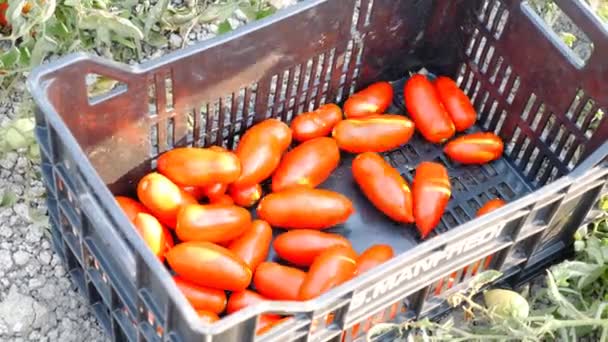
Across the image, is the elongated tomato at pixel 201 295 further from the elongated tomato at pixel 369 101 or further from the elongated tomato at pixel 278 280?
the elongated tomato at pixel 369 101

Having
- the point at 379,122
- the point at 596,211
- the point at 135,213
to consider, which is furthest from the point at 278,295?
the point at 596,211

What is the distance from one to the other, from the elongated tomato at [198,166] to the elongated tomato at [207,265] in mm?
193

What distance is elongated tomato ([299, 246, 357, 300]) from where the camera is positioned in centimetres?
188

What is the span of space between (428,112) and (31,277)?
98cm

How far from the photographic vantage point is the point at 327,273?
189 centimetres

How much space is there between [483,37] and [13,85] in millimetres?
1152

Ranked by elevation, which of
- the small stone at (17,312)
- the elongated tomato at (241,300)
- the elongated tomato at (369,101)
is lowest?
the small stone at (17,312)

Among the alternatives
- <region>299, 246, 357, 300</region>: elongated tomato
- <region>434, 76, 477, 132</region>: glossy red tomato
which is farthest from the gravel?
<region>434, 76, 477, 132</region>: glossy red tomato

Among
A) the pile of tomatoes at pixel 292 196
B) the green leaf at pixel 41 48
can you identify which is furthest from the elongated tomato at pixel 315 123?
the green leaf at pixel 41 48

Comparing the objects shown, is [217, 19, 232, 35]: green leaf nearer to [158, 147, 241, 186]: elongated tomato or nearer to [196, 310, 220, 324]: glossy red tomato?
[158, 147, 241, 186]: elongated tomato

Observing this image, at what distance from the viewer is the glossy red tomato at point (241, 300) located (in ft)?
6.31

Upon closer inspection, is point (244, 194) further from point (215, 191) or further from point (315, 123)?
point (315, 123)

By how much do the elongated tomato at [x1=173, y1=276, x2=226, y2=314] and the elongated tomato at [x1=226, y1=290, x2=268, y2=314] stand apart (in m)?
0.03

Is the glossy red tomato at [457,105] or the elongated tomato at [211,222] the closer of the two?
the elongated tomato at [211,222]
